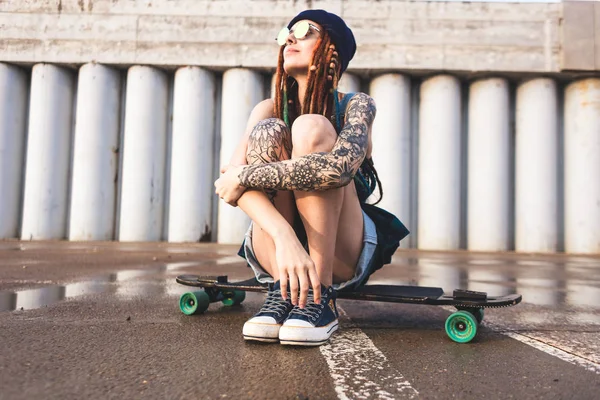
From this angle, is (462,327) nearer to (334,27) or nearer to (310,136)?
(310,136)

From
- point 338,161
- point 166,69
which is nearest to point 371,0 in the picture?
point 166,69

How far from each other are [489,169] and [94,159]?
8812 mm

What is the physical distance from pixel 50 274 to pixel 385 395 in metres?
3.71

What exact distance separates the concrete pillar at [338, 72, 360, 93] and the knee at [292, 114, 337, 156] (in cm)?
860

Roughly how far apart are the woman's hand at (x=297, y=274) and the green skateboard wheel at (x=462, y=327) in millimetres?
595

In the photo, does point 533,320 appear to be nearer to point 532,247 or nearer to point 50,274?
point 50,274

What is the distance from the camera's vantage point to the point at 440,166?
985cm

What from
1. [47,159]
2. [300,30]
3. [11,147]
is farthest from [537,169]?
[11,147]

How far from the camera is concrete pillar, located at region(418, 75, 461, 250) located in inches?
385

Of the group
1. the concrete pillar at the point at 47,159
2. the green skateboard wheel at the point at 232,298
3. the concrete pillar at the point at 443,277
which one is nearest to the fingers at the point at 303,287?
the green skateboard wheel at the point at 232,298

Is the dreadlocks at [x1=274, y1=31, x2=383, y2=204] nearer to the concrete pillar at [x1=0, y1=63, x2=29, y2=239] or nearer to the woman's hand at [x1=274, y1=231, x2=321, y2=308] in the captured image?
the woman's hand at [x1=274, y1=231, x2=321, y2=308]

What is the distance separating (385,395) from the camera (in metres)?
1.17

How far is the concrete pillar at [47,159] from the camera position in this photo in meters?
10.0

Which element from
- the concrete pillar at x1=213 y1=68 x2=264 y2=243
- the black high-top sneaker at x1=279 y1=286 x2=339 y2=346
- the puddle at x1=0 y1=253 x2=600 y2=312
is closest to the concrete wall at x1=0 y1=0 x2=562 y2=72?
the concrete pillar at x1=213 y1=68 x2=264 y2=243
